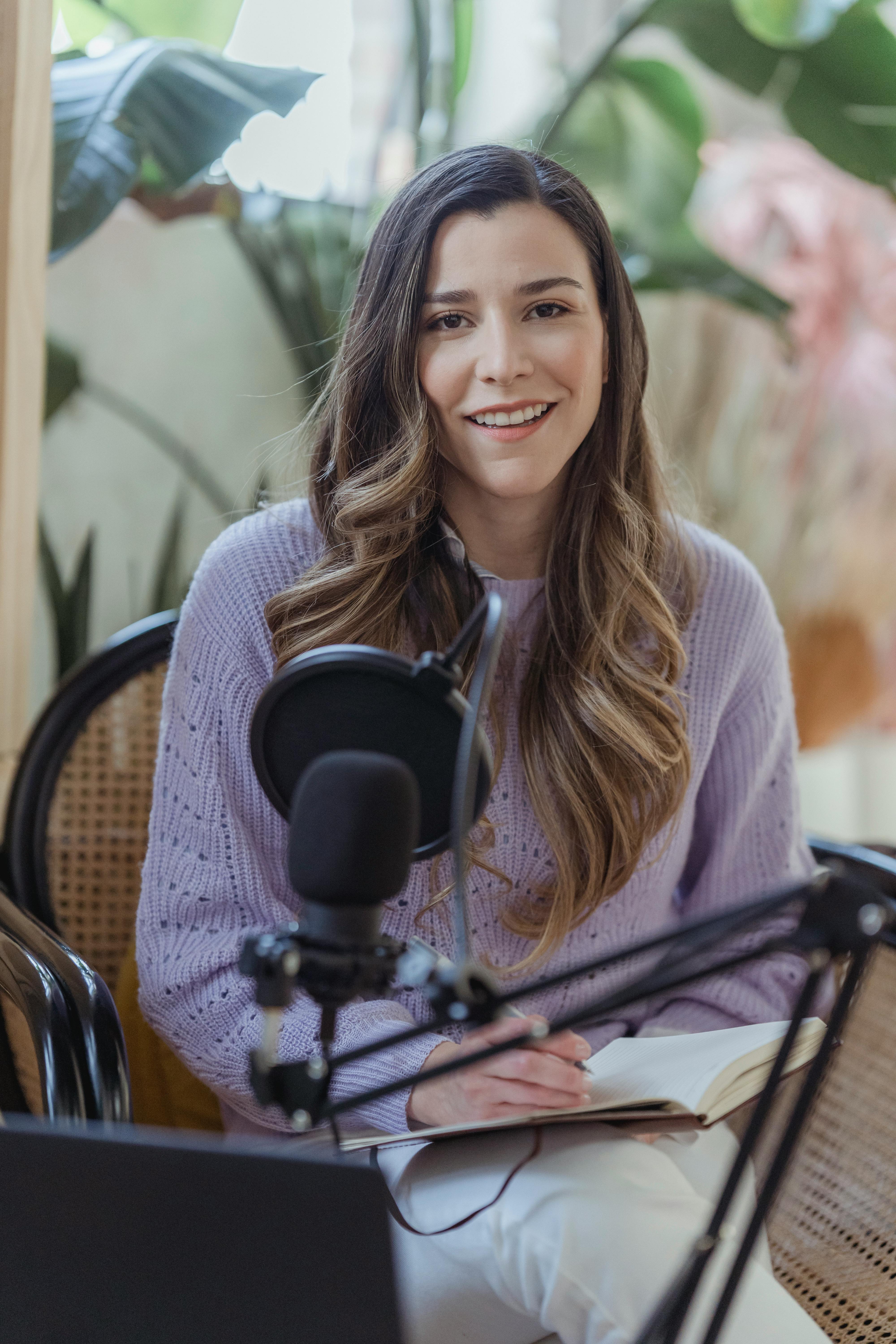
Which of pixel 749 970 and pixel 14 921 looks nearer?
pixel 14 921

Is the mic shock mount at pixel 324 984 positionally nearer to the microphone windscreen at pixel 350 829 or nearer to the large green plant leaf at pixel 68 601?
the microphone windscreen at pixel 350 829

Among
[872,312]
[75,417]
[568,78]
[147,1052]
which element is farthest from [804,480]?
[147,1052]

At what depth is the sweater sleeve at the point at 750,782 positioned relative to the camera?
1188 mm

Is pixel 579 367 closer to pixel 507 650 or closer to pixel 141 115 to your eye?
pixel 507 650

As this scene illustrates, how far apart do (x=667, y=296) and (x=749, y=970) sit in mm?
1301

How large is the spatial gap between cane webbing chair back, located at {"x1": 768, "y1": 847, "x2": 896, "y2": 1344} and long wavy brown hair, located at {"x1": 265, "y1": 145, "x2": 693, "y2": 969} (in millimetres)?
279

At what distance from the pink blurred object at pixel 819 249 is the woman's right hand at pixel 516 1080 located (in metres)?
1.45

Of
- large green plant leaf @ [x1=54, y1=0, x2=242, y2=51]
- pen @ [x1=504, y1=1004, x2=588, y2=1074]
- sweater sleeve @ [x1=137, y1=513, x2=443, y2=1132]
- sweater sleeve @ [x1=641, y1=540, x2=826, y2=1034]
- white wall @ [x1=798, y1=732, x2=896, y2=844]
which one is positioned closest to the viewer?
pen @ [x1=504, y1=1004, x2=588, y2=1074]

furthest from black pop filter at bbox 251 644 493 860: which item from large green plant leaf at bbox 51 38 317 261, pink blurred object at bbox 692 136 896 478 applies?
pink blurred object at bbox 692 136 896 478

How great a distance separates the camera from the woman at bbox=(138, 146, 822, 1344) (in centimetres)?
100

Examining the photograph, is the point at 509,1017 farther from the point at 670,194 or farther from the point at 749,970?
the point at 670,194

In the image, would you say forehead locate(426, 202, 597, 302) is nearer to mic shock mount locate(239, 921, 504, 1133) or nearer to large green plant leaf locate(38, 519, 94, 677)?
mic shock mount locate(239, 921, 504, 1133)

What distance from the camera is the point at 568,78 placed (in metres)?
1.73

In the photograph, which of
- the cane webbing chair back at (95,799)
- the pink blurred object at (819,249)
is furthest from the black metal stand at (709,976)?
the pink blurred object at (819,249)
